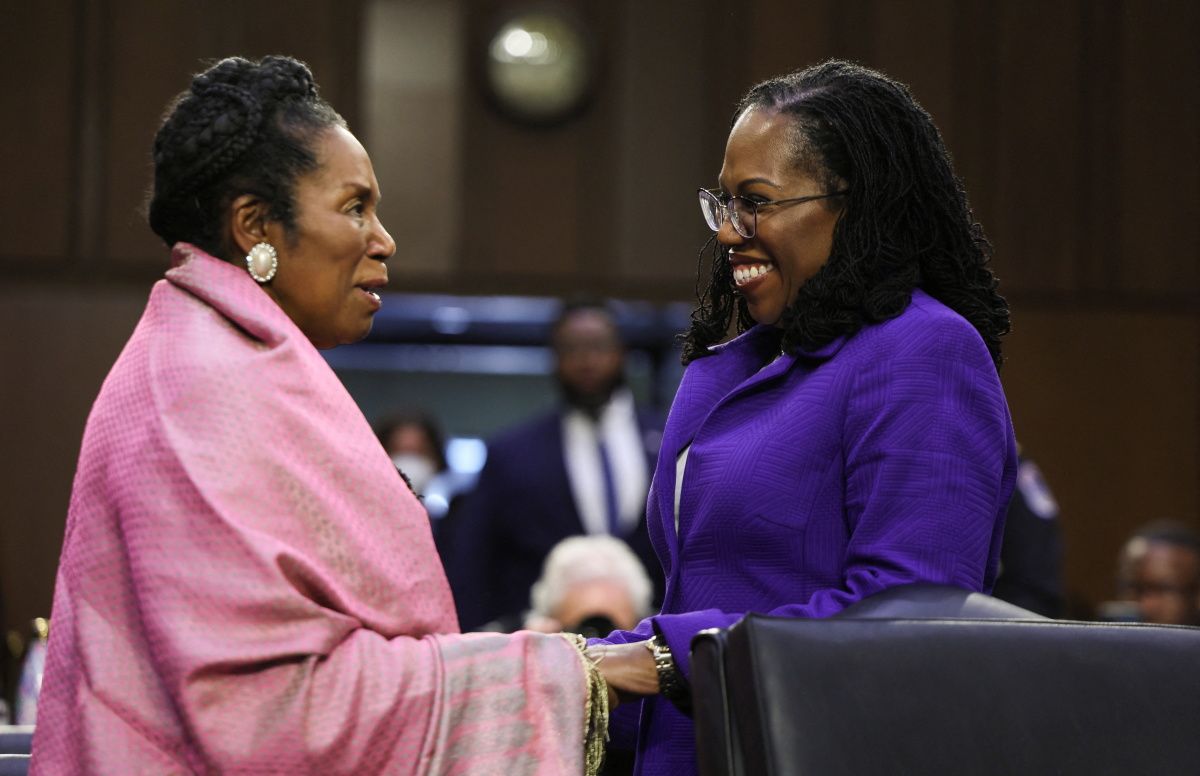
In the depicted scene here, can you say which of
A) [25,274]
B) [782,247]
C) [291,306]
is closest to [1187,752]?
[782,247]

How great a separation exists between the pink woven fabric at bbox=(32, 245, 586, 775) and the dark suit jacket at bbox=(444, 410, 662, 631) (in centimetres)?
243

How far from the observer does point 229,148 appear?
1588 millimetres

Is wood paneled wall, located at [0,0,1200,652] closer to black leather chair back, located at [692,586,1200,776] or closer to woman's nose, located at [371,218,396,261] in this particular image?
→ woman's nose, located at [371,218,396,261]

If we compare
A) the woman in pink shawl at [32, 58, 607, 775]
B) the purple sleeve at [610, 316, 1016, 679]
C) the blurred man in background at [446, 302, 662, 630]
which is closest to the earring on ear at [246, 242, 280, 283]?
the woman in pink shawl at [32, 58, 607, 775]

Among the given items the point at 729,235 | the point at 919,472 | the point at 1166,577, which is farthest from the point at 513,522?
the point at 919,472

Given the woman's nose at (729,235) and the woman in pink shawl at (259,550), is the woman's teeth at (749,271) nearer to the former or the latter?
the woman's nose at (729,235)

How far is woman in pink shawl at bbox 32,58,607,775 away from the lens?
142 cm

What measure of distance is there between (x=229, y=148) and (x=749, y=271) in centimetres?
62

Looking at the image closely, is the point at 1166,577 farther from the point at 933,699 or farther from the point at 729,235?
the point at 933,699

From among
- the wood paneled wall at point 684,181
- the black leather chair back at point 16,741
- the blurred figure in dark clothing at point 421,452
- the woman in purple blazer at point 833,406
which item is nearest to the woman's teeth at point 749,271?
the woman in purple blazer at point 833,406

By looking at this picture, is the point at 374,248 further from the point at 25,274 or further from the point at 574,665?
the point at 25,274

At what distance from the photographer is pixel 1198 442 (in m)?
5.82

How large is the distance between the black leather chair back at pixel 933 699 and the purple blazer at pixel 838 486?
3.0 inches

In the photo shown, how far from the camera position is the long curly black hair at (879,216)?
1671mm
